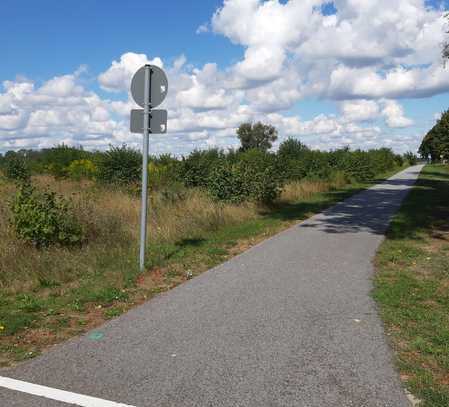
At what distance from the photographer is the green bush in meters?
7.51

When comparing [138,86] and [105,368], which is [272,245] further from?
[105,368]

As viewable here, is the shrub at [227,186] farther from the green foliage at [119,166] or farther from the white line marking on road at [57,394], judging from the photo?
the white line marking on road at [57,394]

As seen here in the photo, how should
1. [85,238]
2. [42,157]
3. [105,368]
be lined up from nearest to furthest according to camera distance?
[105,368], [85,238], [42,157]

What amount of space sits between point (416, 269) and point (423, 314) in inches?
92.9

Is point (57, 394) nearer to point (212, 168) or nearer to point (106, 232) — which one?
point (106, 232)

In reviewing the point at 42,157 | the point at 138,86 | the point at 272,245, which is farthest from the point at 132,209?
the point at 42,157

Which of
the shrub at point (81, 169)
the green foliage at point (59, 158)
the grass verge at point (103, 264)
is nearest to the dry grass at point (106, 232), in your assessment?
the grass verge at point (103, 264)

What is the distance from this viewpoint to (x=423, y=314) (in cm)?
477

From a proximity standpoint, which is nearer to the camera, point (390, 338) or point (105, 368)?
point (105, 368)

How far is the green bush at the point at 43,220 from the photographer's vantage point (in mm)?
7508

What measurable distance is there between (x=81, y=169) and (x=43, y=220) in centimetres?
1718

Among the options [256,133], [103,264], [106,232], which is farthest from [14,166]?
[256,133]

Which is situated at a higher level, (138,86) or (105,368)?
(138,86)

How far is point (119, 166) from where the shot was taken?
20.3m
